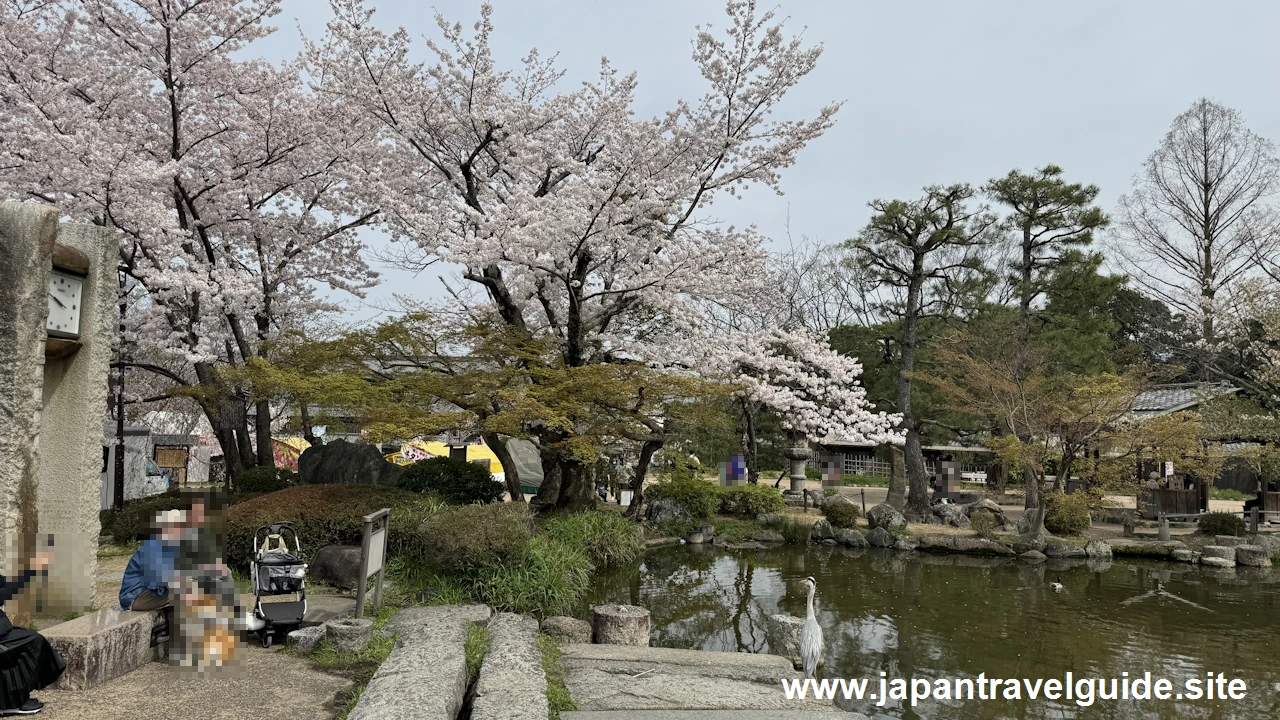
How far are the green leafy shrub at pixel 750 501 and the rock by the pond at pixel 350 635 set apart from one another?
12231 millimetres

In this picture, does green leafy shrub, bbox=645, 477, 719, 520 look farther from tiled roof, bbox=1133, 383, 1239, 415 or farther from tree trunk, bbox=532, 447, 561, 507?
tiled roof, bbox=1133, 383, 1239, 415

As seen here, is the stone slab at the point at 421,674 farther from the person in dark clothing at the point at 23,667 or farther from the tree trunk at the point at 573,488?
the tree trunk at the point at 573,488

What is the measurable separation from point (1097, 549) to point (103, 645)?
15535 mm

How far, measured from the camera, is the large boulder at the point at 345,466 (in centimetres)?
1377

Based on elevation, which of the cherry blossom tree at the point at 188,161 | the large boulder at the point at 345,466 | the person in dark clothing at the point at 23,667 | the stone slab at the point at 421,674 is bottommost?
the stone slab at the point at 421,674

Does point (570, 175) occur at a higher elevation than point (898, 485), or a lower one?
higher

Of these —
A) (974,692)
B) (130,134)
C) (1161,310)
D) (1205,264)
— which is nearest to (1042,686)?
(974,692)

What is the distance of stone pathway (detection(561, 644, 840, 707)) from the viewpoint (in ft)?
17.9

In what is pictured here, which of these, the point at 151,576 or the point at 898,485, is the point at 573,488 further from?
the point at 898,485

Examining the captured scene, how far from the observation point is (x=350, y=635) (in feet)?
18.9

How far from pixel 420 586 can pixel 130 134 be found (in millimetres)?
9467

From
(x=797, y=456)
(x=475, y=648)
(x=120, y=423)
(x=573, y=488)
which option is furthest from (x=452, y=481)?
(x=797, y=456)

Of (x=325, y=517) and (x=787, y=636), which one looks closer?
(x=787, y=636)

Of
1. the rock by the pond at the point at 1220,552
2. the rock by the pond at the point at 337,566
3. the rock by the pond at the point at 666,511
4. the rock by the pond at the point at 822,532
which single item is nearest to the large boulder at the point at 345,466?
the rock by the pond at the point at 337,566
